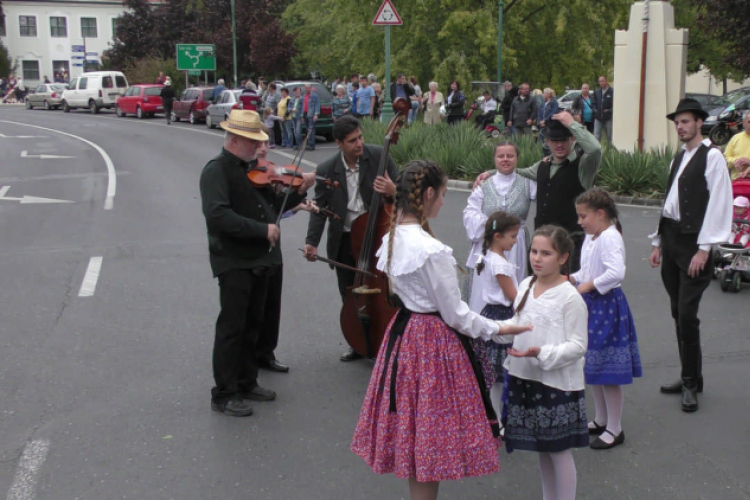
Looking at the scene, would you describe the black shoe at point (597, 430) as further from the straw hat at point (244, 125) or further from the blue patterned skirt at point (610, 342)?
the straw hat at point (244, 125)

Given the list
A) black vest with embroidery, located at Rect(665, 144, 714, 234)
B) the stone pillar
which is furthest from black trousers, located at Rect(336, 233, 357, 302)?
the stone pillar

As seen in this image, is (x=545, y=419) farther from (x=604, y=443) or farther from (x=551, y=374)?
(x=604, y=443)

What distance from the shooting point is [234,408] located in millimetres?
5277

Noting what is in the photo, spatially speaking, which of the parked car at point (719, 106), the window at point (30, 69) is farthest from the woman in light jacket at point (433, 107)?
the window at point (30, 69)

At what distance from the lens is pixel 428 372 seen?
11.2 ft

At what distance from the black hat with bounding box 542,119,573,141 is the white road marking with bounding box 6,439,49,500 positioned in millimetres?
3576

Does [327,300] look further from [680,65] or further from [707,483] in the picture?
[680,65]

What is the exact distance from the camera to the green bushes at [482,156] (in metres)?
14.2

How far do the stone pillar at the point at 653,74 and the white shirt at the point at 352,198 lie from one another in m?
11.6

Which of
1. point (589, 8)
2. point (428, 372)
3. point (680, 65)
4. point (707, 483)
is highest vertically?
point (589, 8)

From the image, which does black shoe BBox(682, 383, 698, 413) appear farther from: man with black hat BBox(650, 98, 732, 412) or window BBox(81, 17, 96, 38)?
window BBox(81, 17, 96, 38)

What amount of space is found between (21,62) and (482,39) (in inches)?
2302

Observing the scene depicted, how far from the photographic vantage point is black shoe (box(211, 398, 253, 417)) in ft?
17.2

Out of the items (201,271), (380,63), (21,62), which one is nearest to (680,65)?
(201,271)
